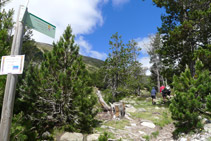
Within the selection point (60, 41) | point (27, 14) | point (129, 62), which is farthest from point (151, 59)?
point (27, 14)

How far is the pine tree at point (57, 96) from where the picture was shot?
5.18 m

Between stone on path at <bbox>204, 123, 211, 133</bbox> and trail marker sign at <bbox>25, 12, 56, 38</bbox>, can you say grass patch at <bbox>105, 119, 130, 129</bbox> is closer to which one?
stone on path at <bbox>204, 123, 211, 133</bbox>

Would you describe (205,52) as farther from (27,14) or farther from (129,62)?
(27,14)

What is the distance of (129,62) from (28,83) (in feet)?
27.0

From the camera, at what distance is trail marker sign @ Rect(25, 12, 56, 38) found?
258cm

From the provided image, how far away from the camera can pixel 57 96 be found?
196 inches

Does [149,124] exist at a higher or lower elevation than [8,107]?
lower

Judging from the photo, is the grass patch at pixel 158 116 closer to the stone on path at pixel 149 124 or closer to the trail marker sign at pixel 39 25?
the stone on path at pixel 149 124

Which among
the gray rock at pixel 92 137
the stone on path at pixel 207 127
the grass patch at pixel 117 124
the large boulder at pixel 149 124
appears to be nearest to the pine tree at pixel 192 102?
the stone on path at pixel 207 127

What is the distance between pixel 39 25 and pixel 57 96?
9.81 feet

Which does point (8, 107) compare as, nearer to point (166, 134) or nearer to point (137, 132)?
point (137, 132)

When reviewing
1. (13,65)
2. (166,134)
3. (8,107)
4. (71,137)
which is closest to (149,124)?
(166,134)

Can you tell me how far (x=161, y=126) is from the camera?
285 inches

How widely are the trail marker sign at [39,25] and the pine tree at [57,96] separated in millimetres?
2507
